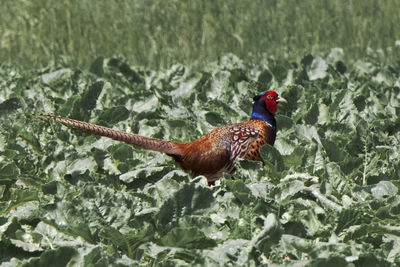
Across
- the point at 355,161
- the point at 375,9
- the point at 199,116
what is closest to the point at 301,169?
the point at 355,161

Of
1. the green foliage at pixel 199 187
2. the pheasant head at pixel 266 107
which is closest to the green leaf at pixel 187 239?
the green foliage at pixel 199 187

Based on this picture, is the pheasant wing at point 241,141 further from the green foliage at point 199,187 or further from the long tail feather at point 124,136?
the long tail feather at point 124,136

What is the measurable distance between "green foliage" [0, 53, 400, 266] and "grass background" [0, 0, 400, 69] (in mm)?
2438

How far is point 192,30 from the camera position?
892cm

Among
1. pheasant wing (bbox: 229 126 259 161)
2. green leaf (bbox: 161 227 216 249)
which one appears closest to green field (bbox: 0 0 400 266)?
green leaf (bbox: 161 227 216 249)

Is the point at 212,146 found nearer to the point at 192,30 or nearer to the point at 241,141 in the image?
the point at 241,141

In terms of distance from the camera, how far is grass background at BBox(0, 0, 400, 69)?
851 centimetres

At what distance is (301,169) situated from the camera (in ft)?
12.0

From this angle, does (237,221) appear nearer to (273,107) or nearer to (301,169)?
(301,169)

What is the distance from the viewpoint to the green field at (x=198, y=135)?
2652 millimetres

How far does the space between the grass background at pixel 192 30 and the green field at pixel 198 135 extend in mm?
27

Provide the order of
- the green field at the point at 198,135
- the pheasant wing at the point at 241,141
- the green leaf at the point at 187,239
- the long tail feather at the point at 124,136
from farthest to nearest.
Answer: the pheasant wing at the point at 241,141 < the long tail feather at the point at 124,136 < the green field at the point at 198,135 < the green leaf at the point at 187,239

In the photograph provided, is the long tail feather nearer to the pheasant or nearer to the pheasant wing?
the pheasant

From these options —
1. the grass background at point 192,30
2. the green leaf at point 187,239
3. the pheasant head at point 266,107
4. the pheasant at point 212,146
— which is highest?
the green leaf at point 187,239
